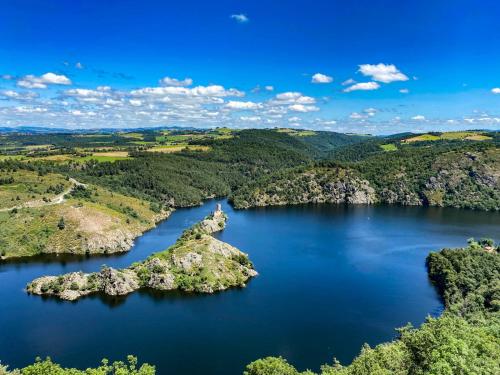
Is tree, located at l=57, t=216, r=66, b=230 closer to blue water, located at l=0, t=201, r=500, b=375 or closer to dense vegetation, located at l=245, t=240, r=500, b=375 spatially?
blue water, located at l=0, t=201, r=500, b=375

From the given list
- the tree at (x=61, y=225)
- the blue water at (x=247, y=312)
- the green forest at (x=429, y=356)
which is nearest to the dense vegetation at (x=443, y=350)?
the green forest at (x=429, y=356)

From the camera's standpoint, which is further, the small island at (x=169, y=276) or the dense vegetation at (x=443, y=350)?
the small island at (x=169, y=276)

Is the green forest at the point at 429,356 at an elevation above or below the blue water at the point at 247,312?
above

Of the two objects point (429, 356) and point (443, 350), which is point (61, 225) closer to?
point (429, 356)

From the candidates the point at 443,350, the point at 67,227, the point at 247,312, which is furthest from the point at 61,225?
the point at 443,350

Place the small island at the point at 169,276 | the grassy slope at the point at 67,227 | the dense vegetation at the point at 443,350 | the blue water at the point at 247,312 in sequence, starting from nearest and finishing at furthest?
the dense vegetation at the point at 443,350
the blue water at the point at 247,312
the small island at the point at 169,276
the grassy slope at the point at 67,227

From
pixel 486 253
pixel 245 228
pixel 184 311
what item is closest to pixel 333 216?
pixel 245 228

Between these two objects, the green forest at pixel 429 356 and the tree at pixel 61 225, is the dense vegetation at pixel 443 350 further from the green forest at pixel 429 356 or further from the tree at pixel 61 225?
the tree at pixel 61 225
